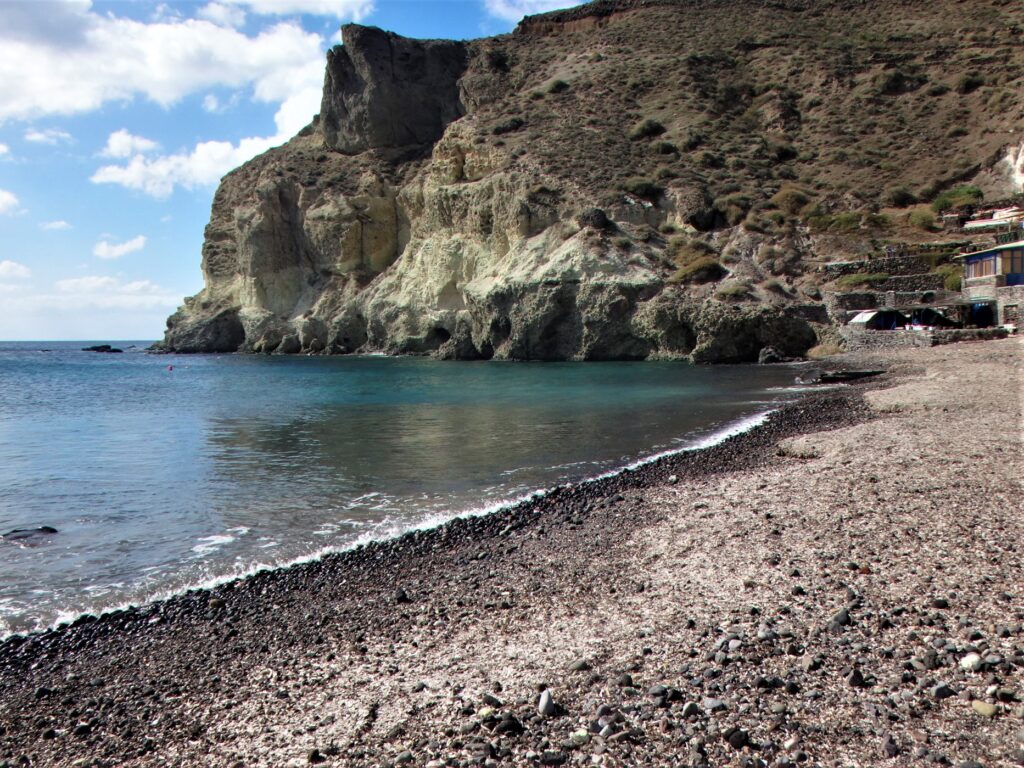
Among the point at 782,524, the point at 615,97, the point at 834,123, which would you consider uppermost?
the point at 615,97

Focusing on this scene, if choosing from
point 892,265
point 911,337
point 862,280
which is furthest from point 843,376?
point 892,265

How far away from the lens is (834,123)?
6350 centimetres

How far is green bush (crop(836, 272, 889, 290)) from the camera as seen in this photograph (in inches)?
1604

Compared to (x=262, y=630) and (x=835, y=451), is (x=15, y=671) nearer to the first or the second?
(x=262, y=630)

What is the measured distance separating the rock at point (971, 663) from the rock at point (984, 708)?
0.42 meters

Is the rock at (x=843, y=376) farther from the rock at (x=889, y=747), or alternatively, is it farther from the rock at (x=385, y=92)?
the rock at (x=385, y=92)

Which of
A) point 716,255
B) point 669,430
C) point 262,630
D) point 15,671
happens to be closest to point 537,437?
point 669,430

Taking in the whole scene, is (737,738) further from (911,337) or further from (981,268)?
(981,268)

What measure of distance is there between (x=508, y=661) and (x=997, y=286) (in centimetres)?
3838

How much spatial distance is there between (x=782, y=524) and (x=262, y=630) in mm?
5977

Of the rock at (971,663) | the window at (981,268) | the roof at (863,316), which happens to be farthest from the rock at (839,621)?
the window at (981,268)

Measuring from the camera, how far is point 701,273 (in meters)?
45.8

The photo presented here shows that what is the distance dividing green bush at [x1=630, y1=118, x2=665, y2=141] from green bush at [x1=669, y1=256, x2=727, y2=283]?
21015 mm

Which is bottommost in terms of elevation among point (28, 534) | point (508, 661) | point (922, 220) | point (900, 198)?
point (28, 534)
